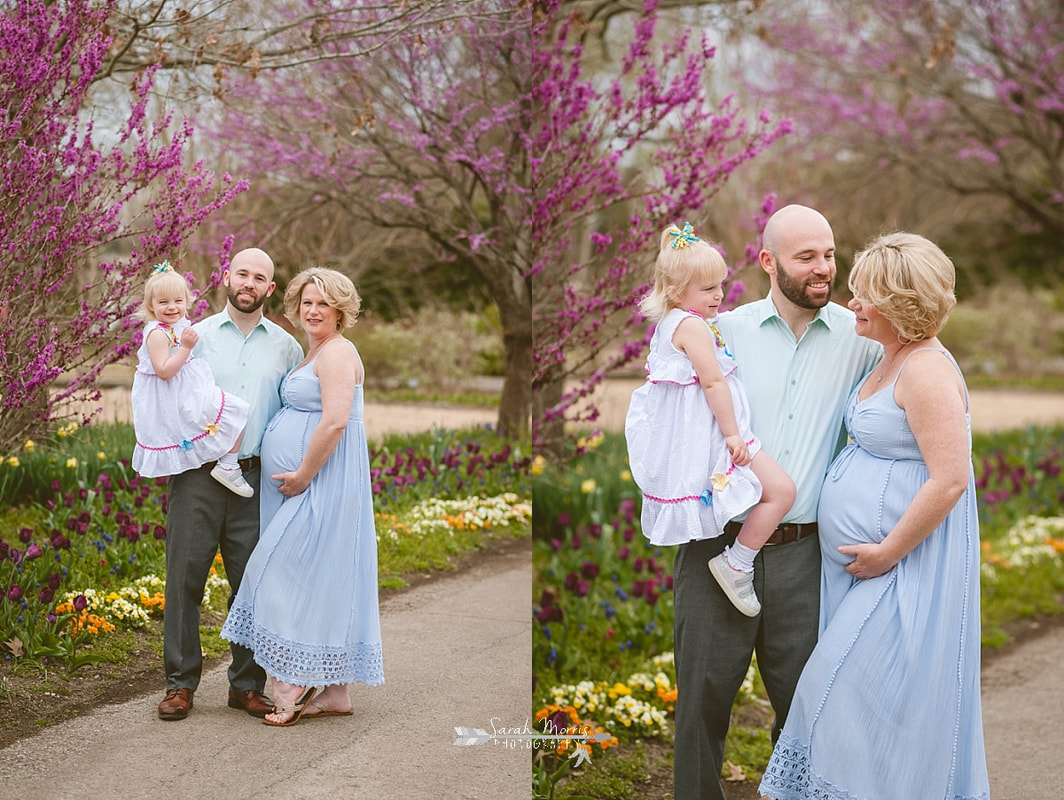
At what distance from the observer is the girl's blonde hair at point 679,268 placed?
2.67 metres

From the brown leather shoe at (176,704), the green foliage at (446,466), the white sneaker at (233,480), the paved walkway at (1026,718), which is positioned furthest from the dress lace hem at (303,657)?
the paved walkway at (1026,718)

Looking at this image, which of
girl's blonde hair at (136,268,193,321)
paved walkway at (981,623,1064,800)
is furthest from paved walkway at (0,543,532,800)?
paved walkway at (981,623,1064,800)

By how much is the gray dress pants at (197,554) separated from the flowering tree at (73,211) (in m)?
0.43

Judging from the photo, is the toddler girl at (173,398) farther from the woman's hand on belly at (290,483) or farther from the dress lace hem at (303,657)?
the dress lace hem at (303,657)

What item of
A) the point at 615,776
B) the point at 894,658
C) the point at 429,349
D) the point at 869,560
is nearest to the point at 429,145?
the point at 429,349

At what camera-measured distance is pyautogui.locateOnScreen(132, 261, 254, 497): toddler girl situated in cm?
296

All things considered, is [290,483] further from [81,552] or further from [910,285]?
[910,285]

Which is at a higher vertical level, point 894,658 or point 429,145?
point 429,145

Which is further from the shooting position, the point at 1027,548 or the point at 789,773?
the point at 1027,548

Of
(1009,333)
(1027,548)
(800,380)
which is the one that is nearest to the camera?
(800,380)

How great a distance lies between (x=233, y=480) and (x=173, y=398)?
0.31 m

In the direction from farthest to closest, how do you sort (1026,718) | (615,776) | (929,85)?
(929,85), (1026,718), (615,776)

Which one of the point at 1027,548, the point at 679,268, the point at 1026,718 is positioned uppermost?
the point at 679,268

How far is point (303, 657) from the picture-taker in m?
3.16
